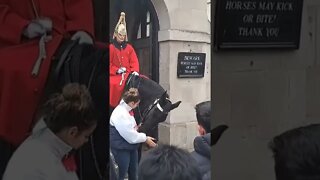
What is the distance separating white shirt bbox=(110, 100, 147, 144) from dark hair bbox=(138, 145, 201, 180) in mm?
123

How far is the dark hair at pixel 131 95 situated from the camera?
2656mm

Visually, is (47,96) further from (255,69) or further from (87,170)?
(255,69)

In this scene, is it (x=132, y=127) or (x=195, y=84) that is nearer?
(x=132, y=127)

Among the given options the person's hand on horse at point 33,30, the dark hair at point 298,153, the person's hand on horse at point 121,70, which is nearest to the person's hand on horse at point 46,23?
the person's hand on horse at point 33,30

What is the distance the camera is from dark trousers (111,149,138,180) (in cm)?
262

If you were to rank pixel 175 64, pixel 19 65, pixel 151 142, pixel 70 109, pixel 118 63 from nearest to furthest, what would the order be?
pixel 19 65 → pixel 70 109 → pixel 118 63 → pixel 151 142 → pixel 175 64

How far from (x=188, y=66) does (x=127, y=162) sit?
62cm

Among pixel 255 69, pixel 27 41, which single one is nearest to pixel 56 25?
pixel 27 41

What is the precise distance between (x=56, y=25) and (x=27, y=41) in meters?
0.15

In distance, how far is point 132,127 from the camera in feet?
8.77

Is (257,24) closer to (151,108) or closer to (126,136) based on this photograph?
(151,108)

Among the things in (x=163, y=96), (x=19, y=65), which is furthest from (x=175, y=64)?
(x=19, y=65)

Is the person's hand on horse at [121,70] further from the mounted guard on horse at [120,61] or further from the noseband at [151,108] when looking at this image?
the noseband at [151,108]

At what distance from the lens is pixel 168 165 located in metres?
2.87
